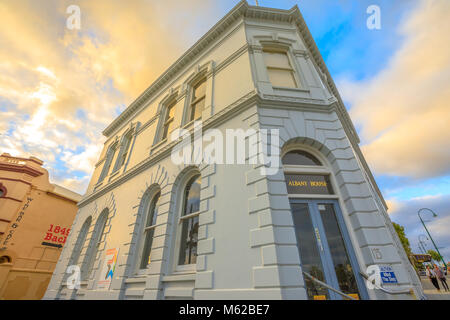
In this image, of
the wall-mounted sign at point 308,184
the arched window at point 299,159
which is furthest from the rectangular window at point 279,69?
the wall-mounted sign at point 308,184

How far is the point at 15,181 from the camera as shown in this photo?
14.7 meters

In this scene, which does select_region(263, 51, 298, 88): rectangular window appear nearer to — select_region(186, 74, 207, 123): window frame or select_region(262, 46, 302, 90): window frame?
select_region(262, 46, 302, 90): window frame

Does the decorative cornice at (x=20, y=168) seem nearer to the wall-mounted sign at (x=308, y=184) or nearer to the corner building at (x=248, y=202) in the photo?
the corner building at (x=248, y=202)

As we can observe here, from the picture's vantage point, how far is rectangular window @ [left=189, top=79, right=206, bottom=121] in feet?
29.3

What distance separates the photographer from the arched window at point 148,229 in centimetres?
720

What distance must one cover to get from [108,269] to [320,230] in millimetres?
7988

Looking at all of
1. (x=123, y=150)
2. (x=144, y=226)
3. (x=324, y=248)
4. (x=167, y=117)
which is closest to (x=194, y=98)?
(x=167, y=117)

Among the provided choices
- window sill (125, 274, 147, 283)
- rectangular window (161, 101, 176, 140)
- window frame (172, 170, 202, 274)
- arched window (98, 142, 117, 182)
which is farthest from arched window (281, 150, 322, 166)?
arched window (98, 142, 117, 182)

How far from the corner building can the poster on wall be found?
0.34 feet

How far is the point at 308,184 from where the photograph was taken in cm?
540

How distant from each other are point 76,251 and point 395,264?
14.0m

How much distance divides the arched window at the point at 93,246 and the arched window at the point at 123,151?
3051mm
